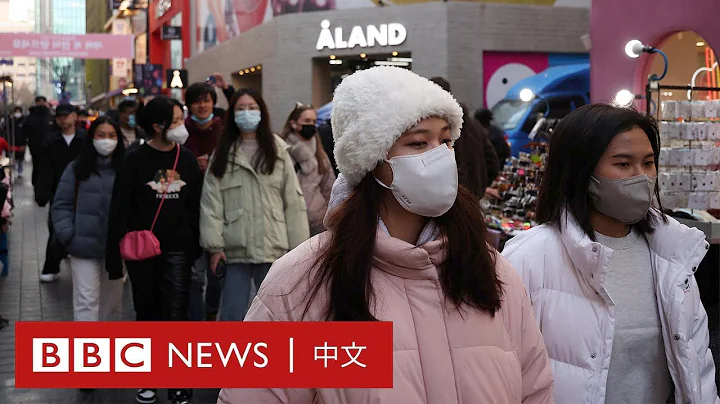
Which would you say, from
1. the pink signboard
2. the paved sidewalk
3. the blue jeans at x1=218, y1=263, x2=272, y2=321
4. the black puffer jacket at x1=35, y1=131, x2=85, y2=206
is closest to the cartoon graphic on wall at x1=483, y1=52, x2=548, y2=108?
the paved sidewalk

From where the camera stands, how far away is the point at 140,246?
6.59 metres

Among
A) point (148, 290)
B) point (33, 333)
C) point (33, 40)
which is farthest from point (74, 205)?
point (33, 40)

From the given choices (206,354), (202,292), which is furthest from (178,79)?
(206,354)

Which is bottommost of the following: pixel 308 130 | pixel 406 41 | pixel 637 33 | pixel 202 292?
pixel 202 292

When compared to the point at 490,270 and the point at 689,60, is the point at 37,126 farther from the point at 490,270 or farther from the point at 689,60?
the point at 490,270

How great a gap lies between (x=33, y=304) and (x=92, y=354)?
22.7 ft

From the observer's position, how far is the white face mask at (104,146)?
750 cm

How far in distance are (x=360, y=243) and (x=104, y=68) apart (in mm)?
89260

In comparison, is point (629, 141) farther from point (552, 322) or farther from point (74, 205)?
point (74, 205)

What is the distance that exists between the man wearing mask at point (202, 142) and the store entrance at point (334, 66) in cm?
1717

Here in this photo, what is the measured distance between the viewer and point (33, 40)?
37594 mm

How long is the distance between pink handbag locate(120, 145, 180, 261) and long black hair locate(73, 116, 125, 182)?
3.29 ft

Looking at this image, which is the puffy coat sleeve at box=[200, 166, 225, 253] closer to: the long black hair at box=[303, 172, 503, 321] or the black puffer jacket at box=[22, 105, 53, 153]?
the long black hair at box=[303, 172, 503, 321]

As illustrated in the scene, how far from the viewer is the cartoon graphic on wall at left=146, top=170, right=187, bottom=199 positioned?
677 cm
